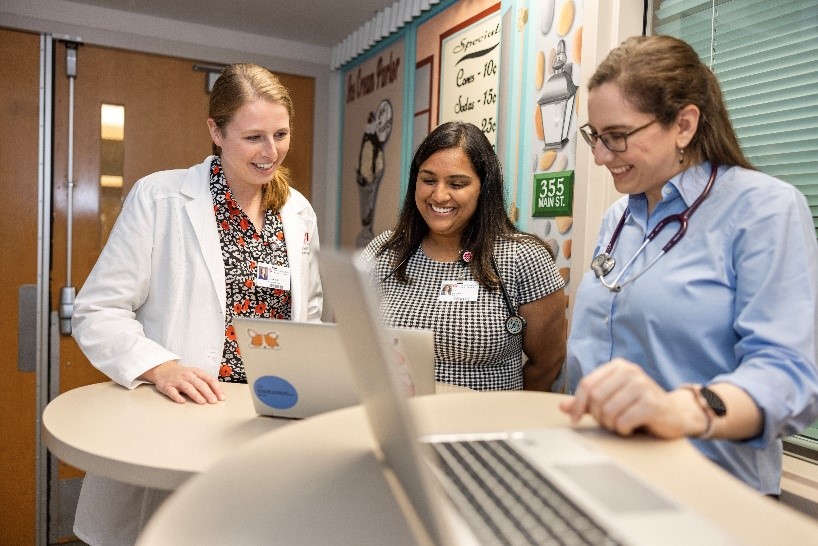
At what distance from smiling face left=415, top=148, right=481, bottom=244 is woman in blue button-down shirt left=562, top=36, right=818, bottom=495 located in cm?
71

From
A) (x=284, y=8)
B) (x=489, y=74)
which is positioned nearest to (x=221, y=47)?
(x=284, y=8)

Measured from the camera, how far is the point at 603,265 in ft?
4.39

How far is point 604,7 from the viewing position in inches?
85.4

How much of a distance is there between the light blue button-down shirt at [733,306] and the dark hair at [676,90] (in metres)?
0.05

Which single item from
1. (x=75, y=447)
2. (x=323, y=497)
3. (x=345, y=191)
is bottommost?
(x=75, y=447)

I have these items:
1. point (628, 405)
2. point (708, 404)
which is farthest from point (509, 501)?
point (708, 404)

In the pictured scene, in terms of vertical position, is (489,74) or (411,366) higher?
(489,74)

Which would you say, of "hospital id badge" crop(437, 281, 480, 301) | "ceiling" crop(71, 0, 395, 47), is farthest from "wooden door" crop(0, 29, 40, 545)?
"hospital id badge" crop(437, 281, 480, 301)

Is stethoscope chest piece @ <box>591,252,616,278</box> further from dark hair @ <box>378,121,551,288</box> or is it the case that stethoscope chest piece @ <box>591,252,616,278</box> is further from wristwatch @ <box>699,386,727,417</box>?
dark hair @ <box>378,121,551,288</box>

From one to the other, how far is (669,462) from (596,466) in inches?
3.9

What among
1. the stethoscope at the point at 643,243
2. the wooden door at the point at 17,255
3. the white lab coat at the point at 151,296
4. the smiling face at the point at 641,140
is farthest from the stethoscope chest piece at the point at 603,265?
Result: the wooden door at the point at 17,255

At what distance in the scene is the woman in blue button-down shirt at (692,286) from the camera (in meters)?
0.88

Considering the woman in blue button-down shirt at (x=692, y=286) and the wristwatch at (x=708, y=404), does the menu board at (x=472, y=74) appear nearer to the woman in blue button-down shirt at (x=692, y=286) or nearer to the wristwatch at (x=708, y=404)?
the woman in blue button-down shirt at (x=692, y=286)

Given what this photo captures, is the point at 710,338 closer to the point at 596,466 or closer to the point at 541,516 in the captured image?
the point at 596,466
